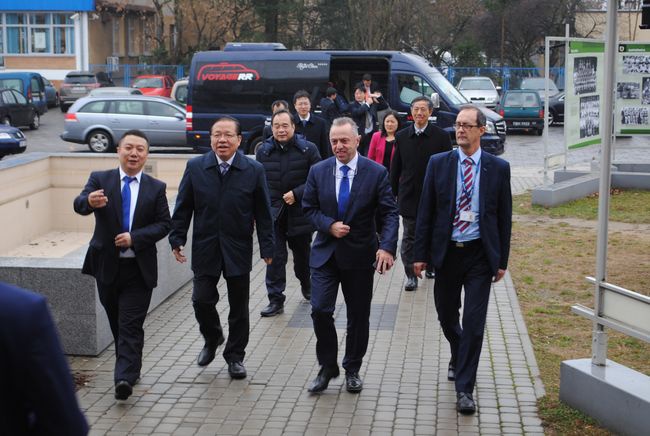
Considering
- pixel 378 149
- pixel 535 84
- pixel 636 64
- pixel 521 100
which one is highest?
pixel 636 64

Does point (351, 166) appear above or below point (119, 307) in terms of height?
Result: above

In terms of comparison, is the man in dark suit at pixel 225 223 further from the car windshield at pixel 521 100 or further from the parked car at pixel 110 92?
the car windshield at pixel 521 100

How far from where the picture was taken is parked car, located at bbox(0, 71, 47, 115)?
40.8 meters

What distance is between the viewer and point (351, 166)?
7656mm

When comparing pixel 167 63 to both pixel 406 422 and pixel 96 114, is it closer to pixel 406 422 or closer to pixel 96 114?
pixel 96 114

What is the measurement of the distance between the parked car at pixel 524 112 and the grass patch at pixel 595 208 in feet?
55.7

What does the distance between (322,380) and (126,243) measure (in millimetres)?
1647

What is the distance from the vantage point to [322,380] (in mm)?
7609

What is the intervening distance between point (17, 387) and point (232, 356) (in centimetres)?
513

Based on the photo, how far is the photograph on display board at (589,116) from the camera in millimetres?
18328

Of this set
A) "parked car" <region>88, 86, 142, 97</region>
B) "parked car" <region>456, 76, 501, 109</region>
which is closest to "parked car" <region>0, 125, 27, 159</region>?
"parked car" <region>88, 86, 142, 97</region>

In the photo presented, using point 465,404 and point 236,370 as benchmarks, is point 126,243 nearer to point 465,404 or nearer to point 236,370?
point 236,370

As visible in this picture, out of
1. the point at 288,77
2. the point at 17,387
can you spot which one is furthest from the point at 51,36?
the point at 17,387

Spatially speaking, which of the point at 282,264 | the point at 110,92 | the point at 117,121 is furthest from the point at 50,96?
the point at 282,264
